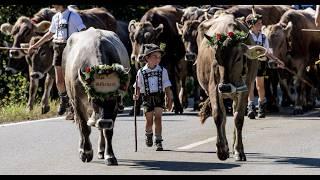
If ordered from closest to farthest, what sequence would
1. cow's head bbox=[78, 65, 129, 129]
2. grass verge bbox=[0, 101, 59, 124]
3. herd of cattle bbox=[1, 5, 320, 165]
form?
1. cow's head bbox=[78, 65, 129, 129]
2. grass verge bbox=[0, 101, 59, 124]
3. herd of cattle bbox=[1, 5, 320, 165]

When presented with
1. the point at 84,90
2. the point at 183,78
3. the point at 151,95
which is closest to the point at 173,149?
the point at 151,95

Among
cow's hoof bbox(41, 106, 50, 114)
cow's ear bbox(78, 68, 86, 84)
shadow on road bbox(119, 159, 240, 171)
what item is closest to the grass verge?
cow's hoof bbox(41, 106, 50, 114)

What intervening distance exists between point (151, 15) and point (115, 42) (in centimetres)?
866

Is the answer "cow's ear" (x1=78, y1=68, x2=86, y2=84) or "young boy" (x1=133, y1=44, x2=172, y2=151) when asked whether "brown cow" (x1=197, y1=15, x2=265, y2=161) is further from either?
"cow's ear" (x1=78, y1=68, x2=86, y2=84)

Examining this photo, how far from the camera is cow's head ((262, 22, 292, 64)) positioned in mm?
22078

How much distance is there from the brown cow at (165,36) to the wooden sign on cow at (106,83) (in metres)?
7.68

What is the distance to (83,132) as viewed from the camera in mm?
14164

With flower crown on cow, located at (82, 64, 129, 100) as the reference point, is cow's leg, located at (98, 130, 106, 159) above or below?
below

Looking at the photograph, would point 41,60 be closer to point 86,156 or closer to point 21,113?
point 21,113

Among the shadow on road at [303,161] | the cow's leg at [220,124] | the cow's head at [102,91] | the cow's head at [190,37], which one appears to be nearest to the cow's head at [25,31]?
the cow's head at [190,37]

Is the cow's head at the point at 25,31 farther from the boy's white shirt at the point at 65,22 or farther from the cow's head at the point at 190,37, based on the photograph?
the boy's white shirt at the point at 65,22

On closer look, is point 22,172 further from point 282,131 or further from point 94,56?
point 282,131

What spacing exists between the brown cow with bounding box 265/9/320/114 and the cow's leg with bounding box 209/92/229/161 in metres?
8.06
